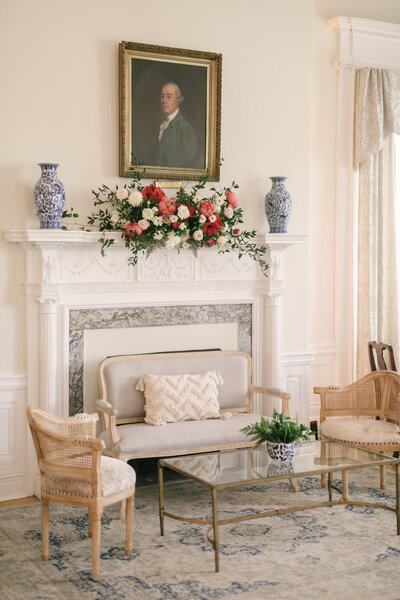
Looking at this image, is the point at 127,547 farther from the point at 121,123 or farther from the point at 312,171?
the point at 312,171

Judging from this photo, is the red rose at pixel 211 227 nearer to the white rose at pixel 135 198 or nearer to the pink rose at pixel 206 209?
the pink rose at pixel 206 209

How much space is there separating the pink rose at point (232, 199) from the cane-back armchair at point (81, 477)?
7.75ft

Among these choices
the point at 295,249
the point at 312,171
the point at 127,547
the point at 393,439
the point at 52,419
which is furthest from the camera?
the point at 312,171

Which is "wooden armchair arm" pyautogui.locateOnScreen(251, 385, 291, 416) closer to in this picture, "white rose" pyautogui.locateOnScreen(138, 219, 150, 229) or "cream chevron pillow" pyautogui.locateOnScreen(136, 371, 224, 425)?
"cream chevron pillow" pyautogui.locateOnScreen(136, 371, 224, 425)

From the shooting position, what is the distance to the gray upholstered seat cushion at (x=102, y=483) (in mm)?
4195

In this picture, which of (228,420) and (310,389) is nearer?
(228,420)

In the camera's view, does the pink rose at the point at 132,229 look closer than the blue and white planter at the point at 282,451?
No

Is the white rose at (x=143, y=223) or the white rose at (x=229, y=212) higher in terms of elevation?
the white rose at (x=229, y=212)

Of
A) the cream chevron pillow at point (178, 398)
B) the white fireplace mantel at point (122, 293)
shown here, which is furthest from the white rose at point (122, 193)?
the cream chevron pillow at point (178, 398)

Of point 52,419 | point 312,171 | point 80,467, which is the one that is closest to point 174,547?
point 80,467

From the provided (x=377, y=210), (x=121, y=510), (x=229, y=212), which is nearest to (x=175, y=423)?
(x=121, y=510)

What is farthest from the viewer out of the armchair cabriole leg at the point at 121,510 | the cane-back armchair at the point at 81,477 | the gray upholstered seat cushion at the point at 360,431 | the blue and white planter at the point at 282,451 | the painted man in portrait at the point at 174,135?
the painted man in portrait at the point at 174,135

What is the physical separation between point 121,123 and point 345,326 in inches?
117

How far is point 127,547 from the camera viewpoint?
4340 millimetres
